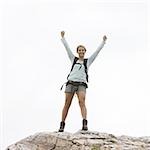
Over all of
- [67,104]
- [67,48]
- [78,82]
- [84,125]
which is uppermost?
[67,48]

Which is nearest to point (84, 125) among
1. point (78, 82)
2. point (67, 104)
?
point (67, 104)

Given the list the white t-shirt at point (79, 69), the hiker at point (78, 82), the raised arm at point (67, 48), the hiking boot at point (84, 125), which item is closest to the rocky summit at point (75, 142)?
the hiking boot at point (84, 125)

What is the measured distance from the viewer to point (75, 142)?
38.3ft

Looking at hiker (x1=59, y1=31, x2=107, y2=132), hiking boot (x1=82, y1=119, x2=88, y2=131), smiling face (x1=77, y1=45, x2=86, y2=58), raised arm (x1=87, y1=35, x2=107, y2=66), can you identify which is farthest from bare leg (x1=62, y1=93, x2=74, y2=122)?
smiling face (x1=77, y1=45, x2=86, y2=58)

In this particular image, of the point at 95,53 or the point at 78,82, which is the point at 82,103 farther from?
the point at 95,53

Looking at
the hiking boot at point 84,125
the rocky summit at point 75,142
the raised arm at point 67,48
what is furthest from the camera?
the raised arm at point 67,48

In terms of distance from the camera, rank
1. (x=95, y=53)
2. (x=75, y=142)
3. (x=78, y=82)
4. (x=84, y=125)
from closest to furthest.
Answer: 1. (x=75, y=142)
2. (x=84, y=125)
3. (x=78, y=82)
4. (x=95, y=53)

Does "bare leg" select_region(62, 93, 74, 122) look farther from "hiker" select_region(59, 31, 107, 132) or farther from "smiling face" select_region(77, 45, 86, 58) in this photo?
"smiling face" select_region(77, 45, 86, 58)

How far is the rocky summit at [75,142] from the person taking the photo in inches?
457

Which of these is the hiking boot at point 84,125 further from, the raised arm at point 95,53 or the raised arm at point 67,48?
the raised arm at point 67,48

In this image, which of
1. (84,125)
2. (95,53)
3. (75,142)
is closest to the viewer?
(75,142)

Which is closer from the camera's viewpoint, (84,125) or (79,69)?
(84,125)

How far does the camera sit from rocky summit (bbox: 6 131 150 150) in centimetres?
1160

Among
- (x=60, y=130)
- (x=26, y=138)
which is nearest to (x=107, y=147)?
(x=60, y=130)
